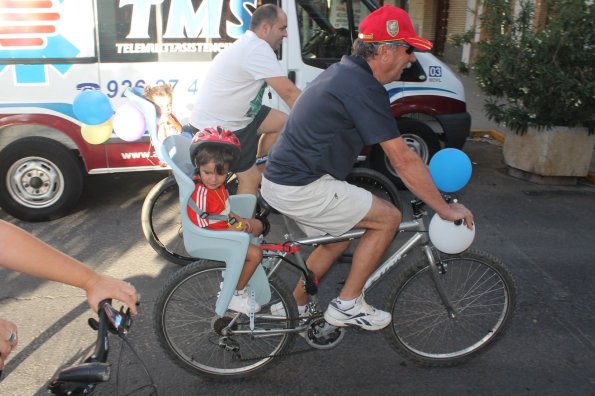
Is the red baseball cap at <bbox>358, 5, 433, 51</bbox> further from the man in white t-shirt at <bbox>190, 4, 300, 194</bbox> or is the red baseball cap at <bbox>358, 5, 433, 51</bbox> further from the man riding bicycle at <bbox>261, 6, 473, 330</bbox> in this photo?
the man in white t-shirt at <bbox>190, 4, 300, 194</bbox>

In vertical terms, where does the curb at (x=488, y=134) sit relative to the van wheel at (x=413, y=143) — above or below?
below

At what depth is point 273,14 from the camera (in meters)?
4.34

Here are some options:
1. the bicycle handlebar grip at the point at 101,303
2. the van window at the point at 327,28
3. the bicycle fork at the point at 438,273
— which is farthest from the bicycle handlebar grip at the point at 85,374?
the van window at the point at 327,28

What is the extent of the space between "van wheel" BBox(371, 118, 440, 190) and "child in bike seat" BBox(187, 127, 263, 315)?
11.8ft

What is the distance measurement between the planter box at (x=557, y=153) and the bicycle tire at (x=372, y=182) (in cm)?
303

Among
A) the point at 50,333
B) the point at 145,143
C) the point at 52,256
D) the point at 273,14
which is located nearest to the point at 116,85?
the point at 145,143

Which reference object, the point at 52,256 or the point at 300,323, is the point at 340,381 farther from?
the point at 52,256

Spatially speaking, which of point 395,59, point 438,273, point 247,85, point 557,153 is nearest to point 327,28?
point 247,85

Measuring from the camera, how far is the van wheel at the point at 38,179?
17.5ft

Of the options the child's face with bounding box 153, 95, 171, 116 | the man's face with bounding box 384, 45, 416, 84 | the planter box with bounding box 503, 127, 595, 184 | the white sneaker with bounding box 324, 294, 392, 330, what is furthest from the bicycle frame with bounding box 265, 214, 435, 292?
the planter box with bounding box 503, 127, 595, 184

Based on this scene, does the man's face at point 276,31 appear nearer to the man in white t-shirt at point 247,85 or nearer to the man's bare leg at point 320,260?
the man in white t-shirt at point 247,85

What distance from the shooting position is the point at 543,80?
666 centimetres

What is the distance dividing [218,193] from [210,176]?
107mm

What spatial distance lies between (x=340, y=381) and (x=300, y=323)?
1.39 feet
